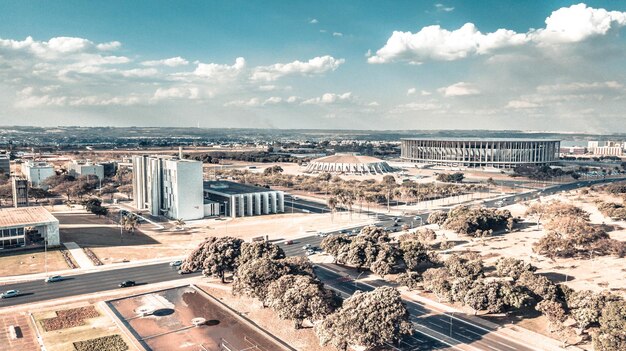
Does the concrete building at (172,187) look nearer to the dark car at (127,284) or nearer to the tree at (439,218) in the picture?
the dark car at (127,284)

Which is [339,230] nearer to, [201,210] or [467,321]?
[201,210]

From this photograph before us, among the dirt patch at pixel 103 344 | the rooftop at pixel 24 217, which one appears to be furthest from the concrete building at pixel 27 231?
the dirt patch at pixel 103 344

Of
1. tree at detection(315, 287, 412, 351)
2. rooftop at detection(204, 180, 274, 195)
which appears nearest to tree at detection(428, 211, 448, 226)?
rooftop at detection(204, 180, 274, 195)

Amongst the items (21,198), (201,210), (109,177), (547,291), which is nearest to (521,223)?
(547,291)

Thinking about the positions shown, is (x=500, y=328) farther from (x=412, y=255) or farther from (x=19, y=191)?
(x=19, y=191)

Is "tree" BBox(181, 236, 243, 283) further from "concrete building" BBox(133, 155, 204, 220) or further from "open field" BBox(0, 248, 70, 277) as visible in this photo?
"concrete building" BBox(133, 155, 204, 220)

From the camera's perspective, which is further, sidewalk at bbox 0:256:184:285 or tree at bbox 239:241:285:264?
sidewalk at bbox 0:256:184:285
